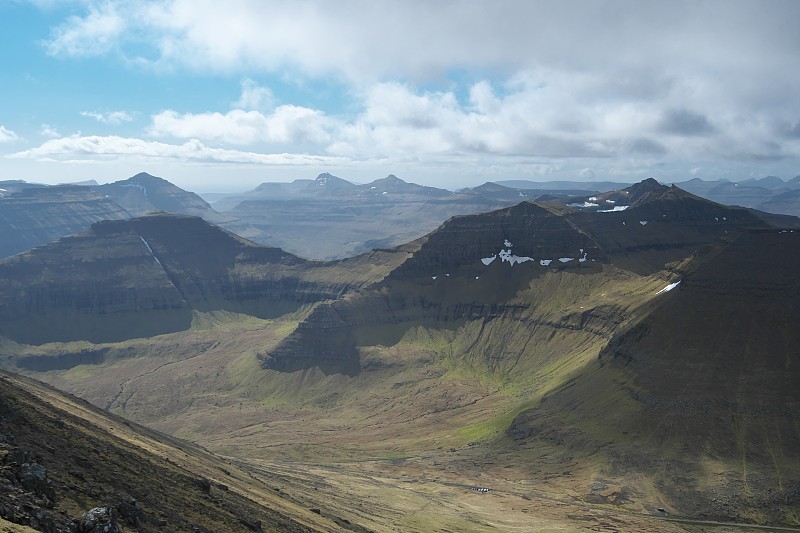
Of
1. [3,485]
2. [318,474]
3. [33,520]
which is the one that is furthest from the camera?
[318,474]

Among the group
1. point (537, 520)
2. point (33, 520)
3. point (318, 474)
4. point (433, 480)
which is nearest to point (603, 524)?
point (537, 520)

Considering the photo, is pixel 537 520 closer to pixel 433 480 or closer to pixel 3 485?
pixel 433 480

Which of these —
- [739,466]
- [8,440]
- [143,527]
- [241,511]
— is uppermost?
[8,440]

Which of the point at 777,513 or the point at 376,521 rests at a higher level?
the point at 376,521

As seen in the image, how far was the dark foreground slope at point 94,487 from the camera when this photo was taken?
46.0 m

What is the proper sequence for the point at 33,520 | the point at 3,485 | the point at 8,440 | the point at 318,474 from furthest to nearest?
the point at 318,474 → the point at 8,440 → the point at 3,485 → the point at 33,520

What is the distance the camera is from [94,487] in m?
59.6

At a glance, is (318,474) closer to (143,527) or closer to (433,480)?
(433,480)

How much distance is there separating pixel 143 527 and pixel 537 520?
125 meters

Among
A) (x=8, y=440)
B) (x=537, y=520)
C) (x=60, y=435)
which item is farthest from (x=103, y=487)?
(x=537, y=520)

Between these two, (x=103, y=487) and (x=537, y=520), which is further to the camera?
(x=537, y=520)

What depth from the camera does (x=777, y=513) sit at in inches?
6220

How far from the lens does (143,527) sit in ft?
177

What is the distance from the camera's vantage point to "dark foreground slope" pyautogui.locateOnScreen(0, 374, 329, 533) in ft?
151
